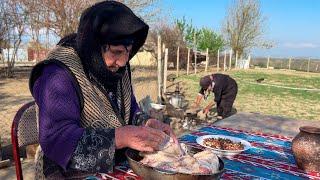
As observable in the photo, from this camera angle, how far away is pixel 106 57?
5.54ft

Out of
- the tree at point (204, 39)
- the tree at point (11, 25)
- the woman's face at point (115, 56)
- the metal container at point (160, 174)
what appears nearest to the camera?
the metal container at point (160, 174)

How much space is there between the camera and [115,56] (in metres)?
1.70

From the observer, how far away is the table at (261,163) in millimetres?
1807

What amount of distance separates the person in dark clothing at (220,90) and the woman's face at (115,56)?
6.30 m

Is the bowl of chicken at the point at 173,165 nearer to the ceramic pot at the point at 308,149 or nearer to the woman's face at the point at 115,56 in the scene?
the woman's face at the point at 115,56

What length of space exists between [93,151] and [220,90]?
7206 millimetres

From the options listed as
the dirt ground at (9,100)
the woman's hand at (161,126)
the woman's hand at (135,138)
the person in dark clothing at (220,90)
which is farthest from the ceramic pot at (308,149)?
the person in dark clothing at (220,90)

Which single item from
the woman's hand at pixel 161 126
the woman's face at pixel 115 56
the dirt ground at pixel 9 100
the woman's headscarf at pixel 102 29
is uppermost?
the woman's headscarf at pixel 102 29

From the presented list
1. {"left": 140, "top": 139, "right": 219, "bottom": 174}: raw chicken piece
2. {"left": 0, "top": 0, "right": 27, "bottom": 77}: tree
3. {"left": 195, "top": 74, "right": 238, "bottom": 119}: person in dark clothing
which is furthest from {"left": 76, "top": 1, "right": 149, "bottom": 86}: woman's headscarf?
A: {"left": 0, "top": 0, "right": 27, "bottom": 77}: tree

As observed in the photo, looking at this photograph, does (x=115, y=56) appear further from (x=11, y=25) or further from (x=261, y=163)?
(x=11, y=25)

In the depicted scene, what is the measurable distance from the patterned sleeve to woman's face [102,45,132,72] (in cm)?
38

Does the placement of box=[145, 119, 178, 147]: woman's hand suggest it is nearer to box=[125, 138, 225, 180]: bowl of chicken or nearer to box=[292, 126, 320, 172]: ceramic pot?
box=[125, 138, 225, 180]: bowl of chicken

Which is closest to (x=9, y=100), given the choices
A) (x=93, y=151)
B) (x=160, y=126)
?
(x=160, y=126)

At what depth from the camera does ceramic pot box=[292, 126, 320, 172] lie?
187 centimetres
